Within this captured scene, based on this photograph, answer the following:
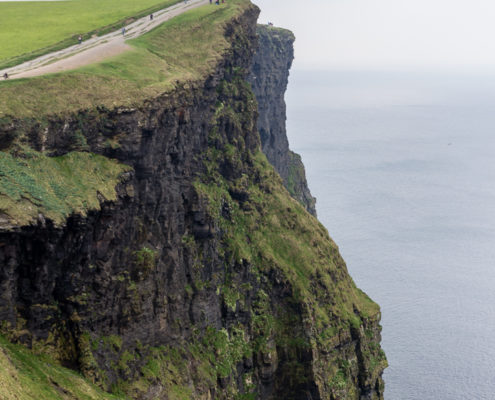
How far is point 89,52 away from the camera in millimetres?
60062

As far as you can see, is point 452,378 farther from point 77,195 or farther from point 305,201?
point 77,195

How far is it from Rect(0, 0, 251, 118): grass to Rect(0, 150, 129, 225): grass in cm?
394

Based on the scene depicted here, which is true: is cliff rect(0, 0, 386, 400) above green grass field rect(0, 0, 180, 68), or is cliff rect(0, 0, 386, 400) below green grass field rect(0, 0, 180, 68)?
below

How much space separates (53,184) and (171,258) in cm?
1480

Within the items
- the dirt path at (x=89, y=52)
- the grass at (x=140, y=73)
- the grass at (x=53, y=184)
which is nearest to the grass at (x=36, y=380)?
the grass at (x=53, y=184)

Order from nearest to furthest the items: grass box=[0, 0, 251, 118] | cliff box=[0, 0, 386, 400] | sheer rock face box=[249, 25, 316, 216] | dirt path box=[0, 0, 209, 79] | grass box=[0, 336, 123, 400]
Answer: grass box=[0, 336, 123, 400] < cliff box=[0, 0, 386, 400] < grass box=[0, 0, 251, 118] < dirt path box=[0, 0, 209, 79] < sheer rock face box=[249, 25, 316, 216]

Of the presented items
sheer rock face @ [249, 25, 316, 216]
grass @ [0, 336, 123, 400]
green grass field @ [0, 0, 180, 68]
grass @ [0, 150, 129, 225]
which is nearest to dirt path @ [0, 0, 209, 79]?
green grass field @ [0, 0, 180, 68]

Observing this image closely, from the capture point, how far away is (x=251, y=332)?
197ft

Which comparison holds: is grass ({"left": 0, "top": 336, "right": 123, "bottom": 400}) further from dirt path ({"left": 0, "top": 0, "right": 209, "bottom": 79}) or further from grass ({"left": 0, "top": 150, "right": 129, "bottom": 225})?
dirt path ({"left": 0, "top": 0, "right": 209, "bottom": 79})

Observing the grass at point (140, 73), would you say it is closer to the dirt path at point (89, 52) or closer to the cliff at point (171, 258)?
the cliff at point (171, 258)

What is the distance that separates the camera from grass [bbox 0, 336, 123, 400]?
92.2 feet

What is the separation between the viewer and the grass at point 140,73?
43.7 metres

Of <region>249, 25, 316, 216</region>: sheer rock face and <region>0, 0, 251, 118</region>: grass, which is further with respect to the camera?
<region>249, 25, 316, 216</region>: sheer rock face

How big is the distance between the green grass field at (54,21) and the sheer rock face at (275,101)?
40.9 meters
